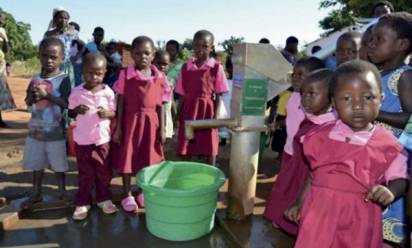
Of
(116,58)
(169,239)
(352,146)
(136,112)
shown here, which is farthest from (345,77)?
(116,58)

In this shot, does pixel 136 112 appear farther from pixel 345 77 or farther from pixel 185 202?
pixel 345 77

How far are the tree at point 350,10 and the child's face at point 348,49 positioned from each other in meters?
9.96

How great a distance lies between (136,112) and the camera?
3.26 meters

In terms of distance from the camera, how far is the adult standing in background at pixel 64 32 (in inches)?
193

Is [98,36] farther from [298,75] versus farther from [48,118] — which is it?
[298,75]

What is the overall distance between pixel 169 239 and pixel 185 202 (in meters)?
0.31

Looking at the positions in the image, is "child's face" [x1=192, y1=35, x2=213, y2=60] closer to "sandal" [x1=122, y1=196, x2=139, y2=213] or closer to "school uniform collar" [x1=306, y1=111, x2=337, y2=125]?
"sandal" [x1=122, y1=196, x2=139, y2=213]

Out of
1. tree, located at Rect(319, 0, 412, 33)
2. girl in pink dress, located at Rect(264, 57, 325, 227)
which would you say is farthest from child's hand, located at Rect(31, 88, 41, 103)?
tree, located at Rect(319, 0, 412, 33)

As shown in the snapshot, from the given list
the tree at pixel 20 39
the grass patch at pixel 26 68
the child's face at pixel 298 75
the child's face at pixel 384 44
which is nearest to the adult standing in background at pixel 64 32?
the child's face at pixel 298 75

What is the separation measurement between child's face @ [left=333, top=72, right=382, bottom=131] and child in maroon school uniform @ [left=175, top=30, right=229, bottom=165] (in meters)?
2.27

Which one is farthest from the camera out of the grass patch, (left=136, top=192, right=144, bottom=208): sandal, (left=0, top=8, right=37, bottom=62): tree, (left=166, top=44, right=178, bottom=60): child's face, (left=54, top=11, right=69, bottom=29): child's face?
(left=0, top=8, right=37, bottom=62): tree

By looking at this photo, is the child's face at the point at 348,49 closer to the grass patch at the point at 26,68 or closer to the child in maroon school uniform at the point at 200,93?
the child in maroon school uniform at the point at 200,93

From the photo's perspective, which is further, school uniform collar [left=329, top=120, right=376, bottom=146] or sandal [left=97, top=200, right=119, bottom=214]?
sandal [left=97, top=200, right=119, bottom=214]

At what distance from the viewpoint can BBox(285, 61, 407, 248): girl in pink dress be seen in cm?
167
